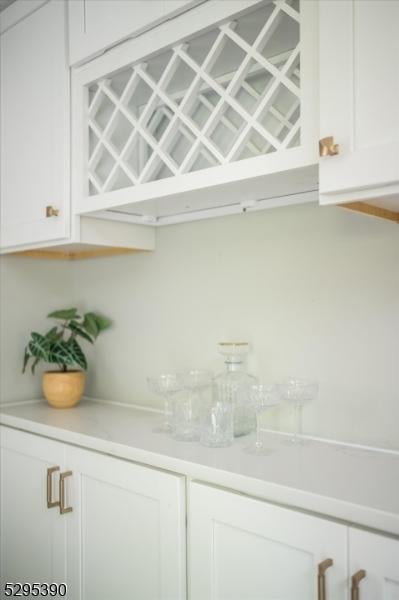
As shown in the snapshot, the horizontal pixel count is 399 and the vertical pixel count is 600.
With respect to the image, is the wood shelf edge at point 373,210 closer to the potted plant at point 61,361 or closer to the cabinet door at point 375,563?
the cabinet door at point 375,563

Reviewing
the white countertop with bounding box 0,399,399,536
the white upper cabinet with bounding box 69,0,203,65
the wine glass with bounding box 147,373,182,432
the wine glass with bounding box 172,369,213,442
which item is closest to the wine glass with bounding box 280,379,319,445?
the white countertop with bounding box 0,399,399,536

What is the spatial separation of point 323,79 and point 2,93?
143 cm

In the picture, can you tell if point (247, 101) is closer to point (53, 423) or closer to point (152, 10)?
point (152, 10)

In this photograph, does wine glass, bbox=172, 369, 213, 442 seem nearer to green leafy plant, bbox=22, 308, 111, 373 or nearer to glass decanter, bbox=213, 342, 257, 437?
glass decanter, bbox=213, 342, 257, 437

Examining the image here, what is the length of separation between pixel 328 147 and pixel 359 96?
0.12m

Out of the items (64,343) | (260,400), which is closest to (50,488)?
(64,343)

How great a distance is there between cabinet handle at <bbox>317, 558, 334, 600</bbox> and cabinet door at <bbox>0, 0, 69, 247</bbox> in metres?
1.28

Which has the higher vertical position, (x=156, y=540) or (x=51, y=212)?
(x=51, y=212)

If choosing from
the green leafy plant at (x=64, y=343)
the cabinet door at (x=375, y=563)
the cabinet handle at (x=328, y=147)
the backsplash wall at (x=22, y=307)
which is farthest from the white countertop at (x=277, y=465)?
the cabinet handle at (x=328, y=147)

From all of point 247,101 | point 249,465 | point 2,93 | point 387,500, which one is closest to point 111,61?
point 247,101

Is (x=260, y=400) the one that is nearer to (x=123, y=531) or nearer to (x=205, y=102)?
(x=123, y=531)

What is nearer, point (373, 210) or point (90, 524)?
point (373, 210)

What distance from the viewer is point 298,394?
4.91 feet

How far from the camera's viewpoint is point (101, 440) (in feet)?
5.17
